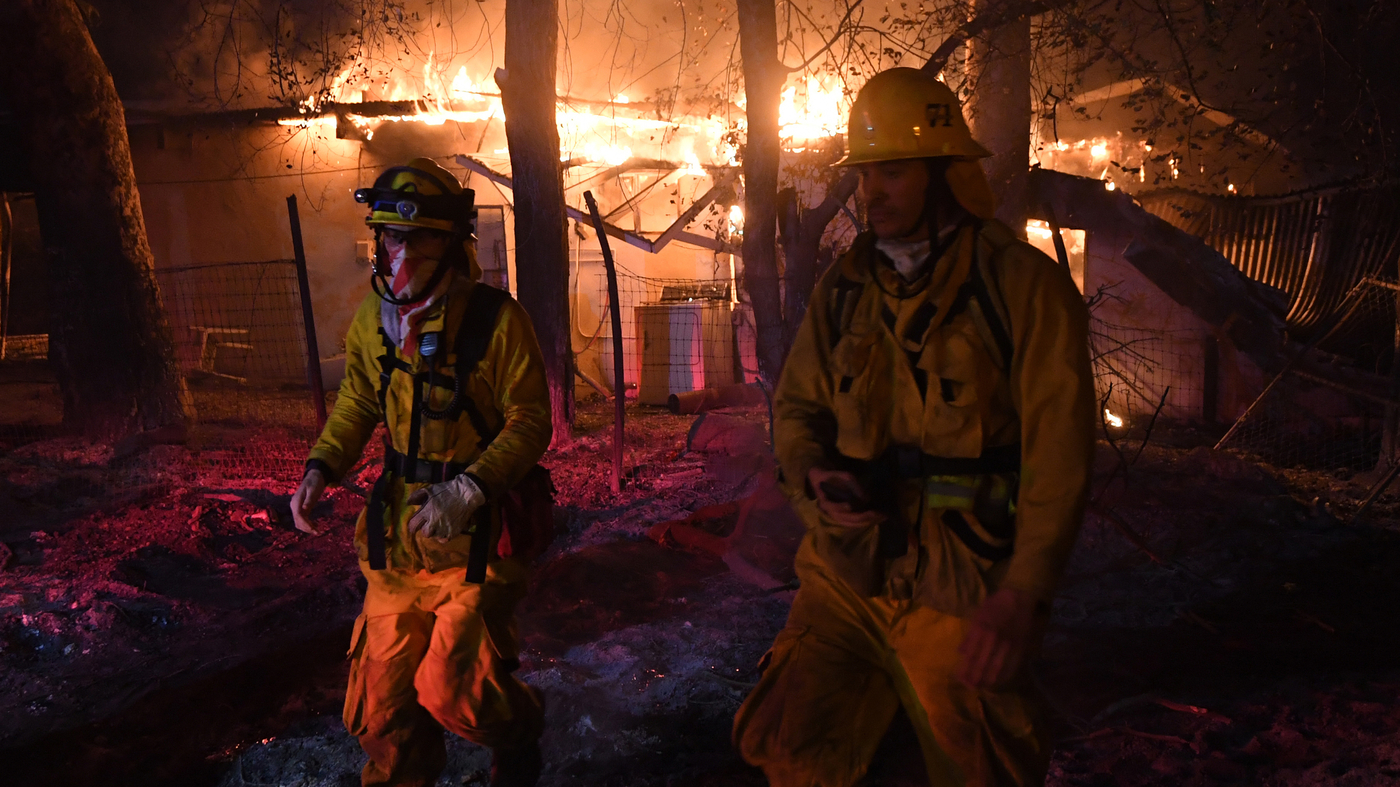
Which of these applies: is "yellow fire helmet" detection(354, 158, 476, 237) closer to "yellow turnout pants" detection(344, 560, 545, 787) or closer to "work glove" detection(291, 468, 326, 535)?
"work glove" detection(291, 468, 326, 535)

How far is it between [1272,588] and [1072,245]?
12.2m

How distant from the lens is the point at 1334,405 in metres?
10.3

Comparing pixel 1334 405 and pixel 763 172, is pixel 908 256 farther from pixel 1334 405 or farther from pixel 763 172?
pixel 1334 405

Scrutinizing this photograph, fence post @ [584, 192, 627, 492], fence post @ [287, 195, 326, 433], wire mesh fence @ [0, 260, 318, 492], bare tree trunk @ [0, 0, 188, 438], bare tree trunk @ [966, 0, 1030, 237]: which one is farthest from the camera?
bare tree trunk @ [0, 0, 188, 438]

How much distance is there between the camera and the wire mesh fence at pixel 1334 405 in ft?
32.4

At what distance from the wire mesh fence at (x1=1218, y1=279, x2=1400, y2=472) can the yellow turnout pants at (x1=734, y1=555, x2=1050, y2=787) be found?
9.04m

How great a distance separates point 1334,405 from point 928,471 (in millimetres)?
10575

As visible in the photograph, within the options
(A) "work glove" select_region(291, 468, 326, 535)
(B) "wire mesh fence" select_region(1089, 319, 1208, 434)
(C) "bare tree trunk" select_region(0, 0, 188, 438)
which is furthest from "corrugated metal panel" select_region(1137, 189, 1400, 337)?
(C) "bare tree trunk" select_region(0, 0, 188, 438)

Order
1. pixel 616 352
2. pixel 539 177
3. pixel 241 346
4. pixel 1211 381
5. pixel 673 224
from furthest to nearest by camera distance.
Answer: pixel 241 346 < pixel 673 224 < pixel 1211 381 < pixel 539 177 < pixel 616 352

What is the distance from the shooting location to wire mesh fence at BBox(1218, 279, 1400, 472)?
9.88 metres

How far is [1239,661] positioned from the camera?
4820mm

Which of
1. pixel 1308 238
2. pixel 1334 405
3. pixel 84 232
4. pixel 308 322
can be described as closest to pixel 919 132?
pixel 308 322

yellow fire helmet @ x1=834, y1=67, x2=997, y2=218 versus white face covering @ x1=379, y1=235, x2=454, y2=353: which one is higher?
yellow fire helmet @ x1=834, y1=67, x2=997, y2=218

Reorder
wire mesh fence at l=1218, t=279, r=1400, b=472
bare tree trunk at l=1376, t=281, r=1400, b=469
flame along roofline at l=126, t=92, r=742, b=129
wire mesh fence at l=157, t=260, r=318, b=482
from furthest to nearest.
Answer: flame along roofline at l=126, t=92, r=742, b=129 < wire mesh fence at l=157, t=260, r=318, b=482 < wire mesh fence at l=1218, t=279, r=1400, b=472 < bare tree trunk at l=1376, t=281, r=1400, b=469
